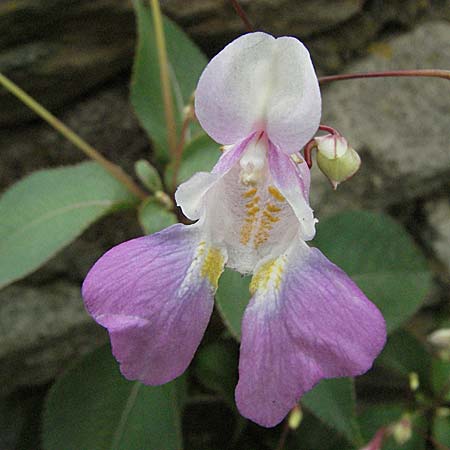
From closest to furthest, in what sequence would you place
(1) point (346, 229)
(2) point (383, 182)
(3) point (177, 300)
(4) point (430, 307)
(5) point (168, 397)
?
(3) point (177, 300)
(5) point (168, 397)
(1) point (346, 229)
(2) point (383, 182)
(4) point (430, 307)

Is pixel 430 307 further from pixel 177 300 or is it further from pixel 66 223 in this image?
pixel 177 300

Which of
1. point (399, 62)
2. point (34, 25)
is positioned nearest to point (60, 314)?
point (34, 25)

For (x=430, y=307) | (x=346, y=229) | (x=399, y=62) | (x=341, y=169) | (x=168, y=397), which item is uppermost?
(x=341, y=169)

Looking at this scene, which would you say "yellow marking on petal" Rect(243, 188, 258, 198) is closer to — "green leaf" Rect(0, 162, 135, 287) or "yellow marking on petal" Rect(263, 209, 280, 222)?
"yellow marking on petal" Rect(263, 209, 280, 222)

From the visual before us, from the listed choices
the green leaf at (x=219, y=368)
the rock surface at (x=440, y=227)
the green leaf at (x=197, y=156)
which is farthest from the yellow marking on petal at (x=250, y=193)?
the rock surface at (x=440, y=227)

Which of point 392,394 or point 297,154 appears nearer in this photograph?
point 297,154

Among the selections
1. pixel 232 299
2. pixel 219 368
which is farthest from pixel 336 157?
pixel 219 368

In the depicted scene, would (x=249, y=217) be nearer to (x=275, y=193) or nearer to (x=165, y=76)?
(x=275, y=193)
